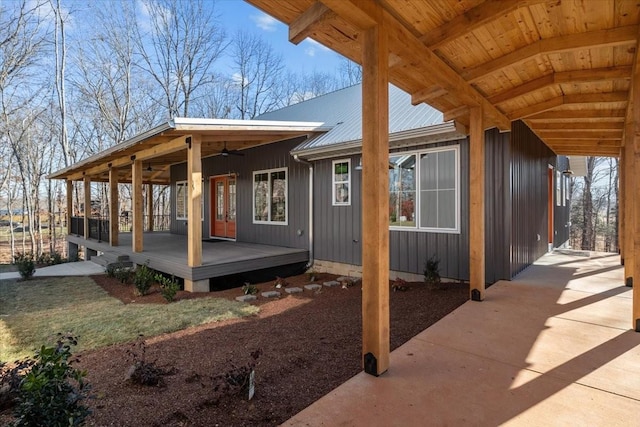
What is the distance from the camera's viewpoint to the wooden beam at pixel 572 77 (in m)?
3.62

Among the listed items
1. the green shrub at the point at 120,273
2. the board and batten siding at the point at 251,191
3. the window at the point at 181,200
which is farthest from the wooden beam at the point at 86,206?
the green shrub at the point at 120,273

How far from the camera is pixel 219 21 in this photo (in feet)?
62.3

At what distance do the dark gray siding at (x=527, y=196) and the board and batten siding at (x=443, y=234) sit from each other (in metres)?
0.33

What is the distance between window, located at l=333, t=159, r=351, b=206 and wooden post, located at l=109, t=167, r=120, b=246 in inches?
234

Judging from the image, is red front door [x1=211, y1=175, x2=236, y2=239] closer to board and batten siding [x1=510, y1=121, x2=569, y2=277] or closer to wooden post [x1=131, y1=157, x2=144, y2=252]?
wooden post [x1=131, y1=157, x2=144, y2=252]

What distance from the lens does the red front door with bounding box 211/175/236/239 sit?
10492mm

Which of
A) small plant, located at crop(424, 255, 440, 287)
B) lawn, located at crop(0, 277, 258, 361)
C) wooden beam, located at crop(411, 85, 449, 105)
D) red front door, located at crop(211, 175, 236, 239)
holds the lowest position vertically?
lawn, located at crop(0, 277, 258, 361)

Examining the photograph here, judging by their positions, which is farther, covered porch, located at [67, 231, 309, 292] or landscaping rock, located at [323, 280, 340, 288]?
landscaping rock, located at [323, 280, 340, 288]

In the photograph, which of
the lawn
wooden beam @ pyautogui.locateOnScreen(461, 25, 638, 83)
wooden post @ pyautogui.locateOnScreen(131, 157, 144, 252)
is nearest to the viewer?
wooden beam @ pyautogui.locateOnScreen(461, 25, 638, 83)

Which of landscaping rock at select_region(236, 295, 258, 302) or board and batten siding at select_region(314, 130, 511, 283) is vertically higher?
board and batten siding at select_region(314, 130, 511, 283)

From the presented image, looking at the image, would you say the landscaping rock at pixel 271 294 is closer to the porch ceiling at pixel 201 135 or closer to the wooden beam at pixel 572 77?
the porch ceiling at pixel 201 135

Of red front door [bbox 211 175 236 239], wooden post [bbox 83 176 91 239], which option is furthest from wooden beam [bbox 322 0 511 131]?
wooden post [bbox 83 176 91 239]

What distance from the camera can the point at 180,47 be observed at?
18.7 metres

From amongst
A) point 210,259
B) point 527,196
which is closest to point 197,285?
point 210,259
